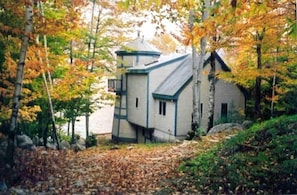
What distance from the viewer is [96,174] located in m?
8.08

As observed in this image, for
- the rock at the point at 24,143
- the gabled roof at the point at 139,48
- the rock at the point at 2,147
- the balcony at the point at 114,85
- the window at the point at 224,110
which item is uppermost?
the gabled roof at the point at 139,48

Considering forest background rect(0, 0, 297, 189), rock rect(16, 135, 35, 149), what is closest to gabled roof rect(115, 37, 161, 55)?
forest background rect(0, 0, 297, 189)

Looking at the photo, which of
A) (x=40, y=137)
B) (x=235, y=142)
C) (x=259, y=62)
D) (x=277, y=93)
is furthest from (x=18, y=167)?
(x=277, y=93)

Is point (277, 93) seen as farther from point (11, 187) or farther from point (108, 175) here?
point (11, 187)

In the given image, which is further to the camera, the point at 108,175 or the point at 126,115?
the point at 126,115

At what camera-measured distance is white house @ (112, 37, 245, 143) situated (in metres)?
21.1

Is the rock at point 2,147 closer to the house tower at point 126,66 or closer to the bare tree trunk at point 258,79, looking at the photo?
the bare tree trunk at point 258,79

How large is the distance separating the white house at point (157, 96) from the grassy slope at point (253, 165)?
11.0 meters

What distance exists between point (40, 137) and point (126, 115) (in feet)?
37.4

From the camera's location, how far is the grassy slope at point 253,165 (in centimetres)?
609

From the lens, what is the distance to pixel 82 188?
6828 mm

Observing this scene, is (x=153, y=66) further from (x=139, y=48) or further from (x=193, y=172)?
(x=193, y=172)

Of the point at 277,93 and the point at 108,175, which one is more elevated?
the point at 277,93

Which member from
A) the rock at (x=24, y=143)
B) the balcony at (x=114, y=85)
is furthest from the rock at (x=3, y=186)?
the balcony at (x=114, y=85)
